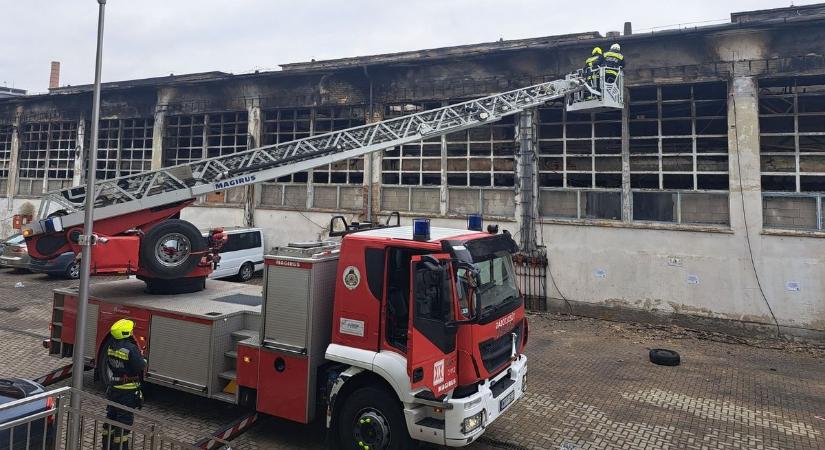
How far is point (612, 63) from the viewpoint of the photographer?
12516 millimetres

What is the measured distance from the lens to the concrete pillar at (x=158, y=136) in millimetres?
20453

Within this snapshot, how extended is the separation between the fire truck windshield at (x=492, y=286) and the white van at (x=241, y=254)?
12.8 m

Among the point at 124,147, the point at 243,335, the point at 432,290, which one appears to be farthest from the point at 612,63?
the point at 124,147

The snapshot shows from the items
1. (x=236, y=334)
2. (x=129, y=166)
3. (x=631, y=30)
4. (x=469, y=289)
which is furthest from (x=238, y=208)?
(x=469, y=289)

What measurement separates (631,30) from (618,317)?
8.52 meters

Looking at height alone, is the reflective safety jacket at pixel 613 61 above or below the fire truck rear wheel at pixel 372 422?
above

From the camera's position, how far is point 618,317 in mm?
13172

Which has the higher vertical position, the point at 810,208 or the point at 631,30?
the point at 631,30

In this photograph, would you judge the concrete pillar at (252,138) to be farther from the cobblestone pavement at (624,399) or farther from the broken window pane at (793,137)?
the broken window pane at (793,137)

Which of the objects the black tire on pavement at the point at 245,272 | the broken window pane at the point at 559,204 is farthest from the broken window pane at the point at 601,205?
the black tire on pavement at the point at 245,272

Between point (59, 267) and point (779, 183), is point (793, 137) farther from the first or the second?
point (59, 267)

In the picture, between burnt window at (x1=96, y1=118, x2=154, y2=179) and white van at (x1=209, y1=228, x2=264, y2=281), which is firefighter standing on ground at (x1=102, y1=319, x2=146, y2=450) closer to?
white van at (x1=209, y1=228, x2=264, y2=281)

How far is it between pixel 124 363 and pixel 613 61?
493 inches

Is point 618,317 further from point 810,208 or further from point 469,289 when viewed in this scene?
point 469,289
